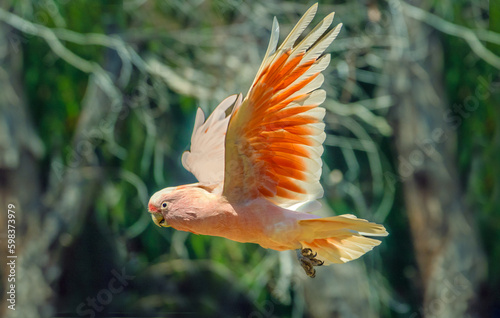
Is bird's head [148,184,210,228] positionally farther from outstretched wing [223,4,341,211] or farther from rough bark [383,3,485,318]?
rough bark [383,3,485,318]

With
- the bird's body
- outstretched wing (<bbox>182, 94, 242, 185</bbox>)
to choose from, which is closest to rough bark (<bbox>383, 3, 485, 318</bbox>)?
outstretched wing (<bbox>182, 94, 242, 185</bbox>)

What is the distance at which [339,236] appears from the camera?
1264 millimetres

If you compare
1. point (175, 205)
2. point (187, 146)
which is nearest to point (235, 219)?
point (175, 205)

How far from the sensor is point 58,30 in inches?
118

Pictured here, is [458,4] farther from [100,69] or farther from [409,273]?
[100,69]

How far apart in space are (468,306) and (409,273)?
37 cm

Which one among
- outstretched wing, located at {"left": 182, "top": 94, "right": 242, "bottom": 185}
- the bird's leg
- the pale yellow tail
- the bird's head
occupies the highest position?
outstretched wing, located at {"left": 182, "top": 94, "right": 242, "bottom": 185}

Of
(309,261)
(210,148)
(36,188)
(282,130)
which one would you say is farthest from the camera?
(36,188)

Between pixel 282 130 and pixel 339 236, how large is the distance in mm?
281

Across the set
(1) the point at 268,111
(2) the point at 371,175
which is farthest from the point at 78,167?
(1) the point at 268,111

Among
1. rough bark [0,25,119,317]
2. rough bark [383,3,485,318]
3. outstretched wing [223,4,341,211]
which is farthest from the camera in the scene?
rough bark [383,3,485,318]

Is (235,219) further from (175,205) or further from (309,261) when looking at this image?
(309,261)

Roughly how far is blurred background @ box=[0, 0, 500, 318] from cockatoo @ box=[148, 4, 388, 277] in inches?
66.5

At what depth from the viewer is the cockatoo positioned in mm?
1115
